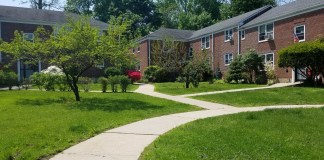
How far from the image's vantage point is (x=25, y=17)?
113ft

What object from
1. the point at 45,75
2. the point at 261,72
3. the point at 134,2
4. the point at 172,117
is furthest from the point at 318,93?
the point at 134,2

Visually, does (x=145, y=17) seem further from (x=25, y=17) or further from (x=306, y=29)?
(x=306, y=29)

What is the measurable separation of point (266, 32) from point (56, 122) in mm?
24838

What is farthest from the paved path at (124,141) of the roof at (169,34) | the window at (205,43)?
the roof at (169,34)

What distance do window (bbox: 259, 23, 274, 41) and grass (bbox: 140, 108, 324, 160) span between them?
20862 millimetres

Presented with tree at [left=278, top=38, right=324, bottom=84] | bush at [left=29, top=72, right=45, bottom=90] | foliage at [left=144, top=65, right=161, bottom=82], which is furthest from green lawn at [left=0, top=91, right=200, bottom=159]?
foliage at [left=144, top=65, right=161, bottom=82]

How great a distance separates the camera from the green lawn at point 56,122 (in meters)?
6.74

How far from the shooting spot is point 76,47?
1484 cm

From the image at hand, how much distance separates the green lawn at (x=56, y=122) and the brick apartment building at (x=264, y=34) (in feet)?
54.0

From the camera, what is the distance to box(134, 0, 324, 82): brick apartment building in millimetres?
26422

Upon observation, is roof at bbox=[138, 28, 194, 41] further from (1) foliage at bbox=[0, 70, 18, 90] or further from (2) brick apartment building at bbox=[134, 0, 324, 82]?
(1) foliage at bbox=[0, 70, 18, 90]

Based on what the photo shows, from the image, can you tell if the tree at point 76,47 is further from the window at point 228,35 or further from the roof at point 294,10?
the window at point 228,35

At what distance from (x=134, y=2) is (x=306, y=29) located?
137 ft

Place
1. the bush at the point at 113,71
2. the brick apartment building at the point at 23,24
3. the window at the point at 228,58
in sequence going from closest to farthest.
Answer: the brick apartment building at the point at 23,24
the bush at the point at 113,71
the window at the point at 228,58
